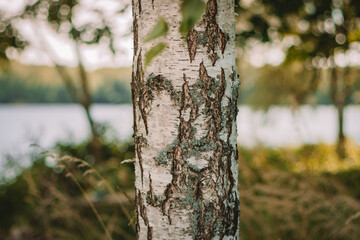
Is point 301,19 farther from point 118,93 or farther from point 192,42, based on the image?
point 118,93

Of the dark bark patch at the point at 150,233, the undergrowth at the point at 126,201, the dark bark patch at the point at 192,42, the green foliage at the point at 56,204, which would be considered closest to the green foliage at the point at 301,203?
the undergrowth at the point at 126,201

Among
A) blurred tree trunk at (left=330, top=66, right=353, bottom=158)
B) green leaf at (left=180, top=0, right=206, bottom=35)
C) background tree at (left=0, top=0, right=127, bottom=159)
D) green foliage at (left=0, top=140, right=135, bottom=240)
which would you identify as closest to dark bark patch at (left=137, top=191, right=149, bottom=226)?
green leaf at (left=180, top=0, right=206, bottom=35)

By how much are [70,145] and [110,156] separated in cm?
86

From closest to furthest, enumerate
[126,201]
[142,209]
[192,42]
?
[192,42], [142,209], [126,201]

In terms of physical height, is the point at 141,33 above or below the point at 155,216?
above

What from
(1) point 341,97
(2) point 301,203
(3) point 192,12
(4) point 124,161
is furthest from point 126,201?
(1) point 341,97

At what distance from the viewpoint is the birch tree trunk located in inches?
33.4

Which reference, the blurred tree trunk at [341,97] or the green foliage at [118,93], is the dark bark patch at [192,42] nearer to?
the green foliage at [118,93]

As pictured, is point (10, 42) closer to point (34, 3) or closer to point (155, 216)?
Result: point (34, 3)

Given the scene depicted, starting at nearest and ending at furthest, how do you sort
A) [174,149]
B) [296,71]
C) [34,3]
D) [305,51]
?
[174,149]
[305,51]
[34,3]
[296,71]

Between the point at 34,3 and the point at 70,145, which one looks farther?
the point at 70,145

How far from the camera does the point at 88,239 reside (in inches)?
106

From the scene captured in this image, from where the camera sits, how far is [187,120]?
86cm

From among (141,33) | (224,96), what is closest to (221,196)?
(224,96)
